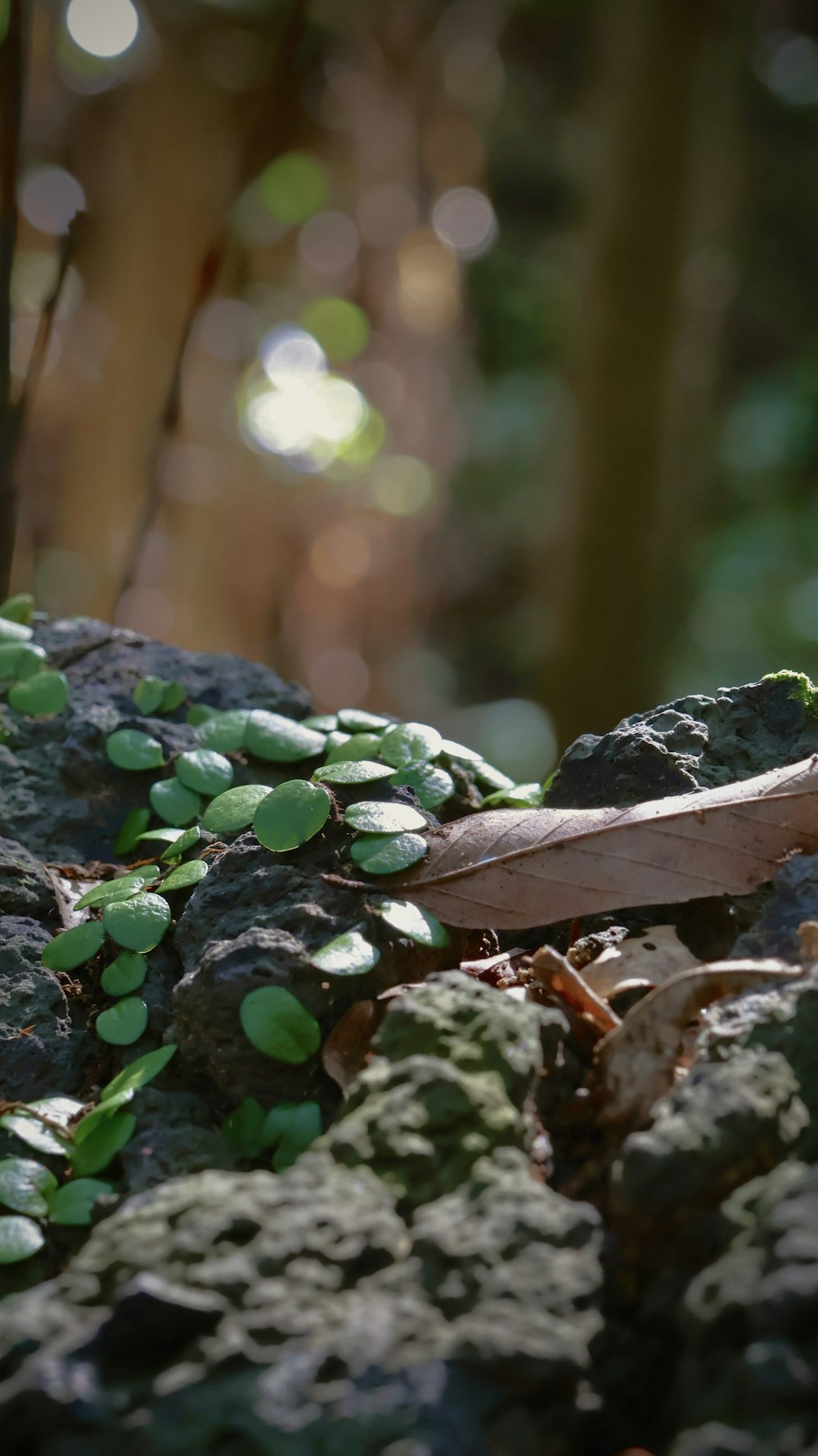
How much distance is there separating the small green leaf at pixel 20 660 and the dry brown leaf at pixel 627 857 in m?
0.61

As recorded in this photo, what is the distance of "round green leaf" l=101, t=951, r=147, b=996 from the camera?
0.94m

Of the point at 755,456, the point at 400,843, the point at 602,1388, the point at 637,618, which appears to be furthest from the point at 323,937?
the point at 755,456

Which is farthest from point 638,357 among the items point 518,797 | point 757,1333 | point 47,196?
point 757,1333

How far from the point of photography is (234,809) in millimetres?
1009

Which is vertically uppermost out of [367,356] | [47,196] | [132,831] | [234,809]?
[47,196]

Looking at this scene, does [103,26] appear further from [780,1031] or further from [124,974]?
[780,1031]

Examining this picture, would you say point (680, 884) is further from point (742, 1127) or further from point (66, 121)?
point (66, 121)

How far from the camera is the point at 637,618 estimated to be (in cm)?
440

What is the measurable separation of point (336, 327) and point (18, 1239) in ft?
16.8

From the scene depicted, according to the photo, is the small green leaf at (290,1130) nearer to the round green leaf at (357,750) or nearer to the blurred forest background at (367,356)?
the round green leaf at (357,750)

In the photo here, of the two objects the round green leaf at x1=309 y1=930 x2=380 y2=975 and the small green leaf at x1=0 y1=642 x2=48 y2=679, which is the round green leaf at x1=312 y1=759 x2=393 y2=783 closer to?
the round green leaf at x1=309 y1=930 x2=380 y2=975

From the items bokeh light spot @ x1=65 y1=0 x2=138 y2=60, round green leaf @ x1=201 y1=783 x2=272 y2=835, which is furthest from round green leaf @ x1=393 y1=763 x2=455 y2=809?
bokeh light spot @ x1=65 y1=0 x2=138 y2=60

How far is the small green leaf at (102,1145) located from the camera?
81 cm

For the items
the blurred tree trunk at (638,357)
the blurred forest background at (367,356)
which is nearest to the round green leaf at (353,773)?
the blurred forest background at (367,356)
